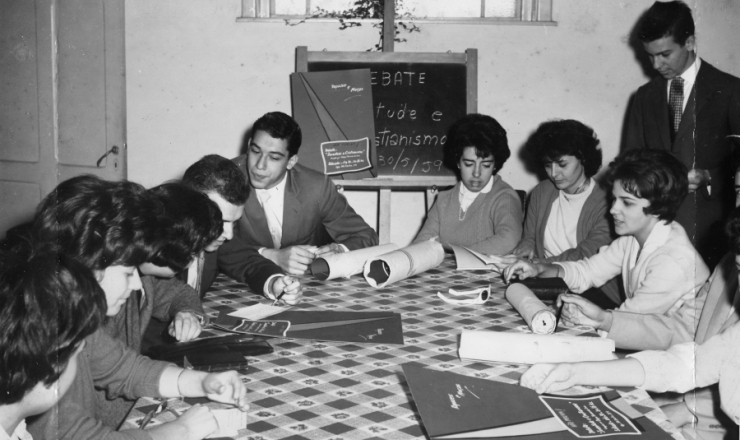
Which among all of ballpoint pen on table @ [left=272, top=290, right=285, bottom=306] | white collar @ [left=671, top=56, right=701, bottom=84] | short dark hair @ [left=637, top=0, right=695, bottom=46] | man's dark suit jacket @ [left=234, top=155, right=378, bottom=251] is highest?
short dark hair @ [left=637, top=0, right=695, bottom=46]

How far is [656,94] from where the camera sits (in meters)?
3.41

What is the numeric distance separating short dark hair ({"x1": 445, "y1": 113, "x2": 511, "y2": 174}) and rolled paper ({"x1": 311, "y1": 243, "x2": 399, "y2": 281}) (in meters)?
1.06

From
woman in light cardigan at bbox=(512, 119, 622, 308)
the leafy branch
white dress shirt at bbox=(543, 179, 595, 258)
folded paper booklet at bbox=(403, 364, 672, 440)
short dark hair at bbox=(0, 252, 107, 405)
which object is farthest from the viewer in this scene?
the leafy branch

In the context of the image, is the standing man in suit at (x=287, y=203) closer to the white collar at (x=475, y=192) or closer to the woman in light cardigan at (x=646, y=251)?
the white collar at (x=475, y=192)

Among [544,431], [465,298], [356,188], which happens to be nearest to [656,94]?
[356,188]

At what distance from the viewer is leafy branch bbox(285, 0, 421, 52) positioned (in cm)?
399

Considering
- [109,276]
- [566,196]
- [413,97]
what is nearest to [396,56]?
[413,97]

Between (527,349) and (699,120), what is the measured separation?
2.12 meters

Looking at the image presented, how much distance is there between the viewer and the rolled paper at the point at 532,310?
177 centimetres

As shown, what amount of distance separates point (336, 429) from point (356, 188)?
9.46ft

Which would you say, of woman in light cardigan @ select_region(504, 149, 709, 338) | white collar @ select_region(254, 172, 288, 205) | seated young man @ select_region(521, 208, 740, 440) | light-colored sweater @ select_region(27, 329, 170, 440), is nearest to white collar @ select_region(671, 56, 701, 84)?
woman in light cardigan @ select_region(504, 149, 709, 338)

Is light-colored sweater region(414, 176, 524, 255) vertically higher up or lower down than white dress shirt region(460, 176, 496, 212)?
lower down

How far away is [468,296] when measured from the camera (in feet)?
6.88

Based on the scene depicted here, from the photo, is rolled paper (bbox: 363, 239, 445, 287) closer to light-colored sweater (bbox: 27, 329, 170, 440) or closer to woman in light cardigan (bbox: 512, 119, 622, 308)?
woman in light cardigan (bbox: 512, 119, 622, 308)
